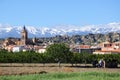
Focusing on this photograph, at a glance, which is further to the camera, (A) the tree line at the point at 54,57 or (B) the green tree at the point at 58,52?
(A) the tree line at the point at 54,57

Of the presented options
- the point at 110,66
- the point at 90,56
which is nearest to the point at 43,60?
the point at 90,56

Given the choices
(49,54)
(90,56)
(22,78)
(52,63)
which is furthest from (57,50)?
(22,78)

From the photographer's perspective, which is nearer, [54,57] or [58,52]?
[58,52]

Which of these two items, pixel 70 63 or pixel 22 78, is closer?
pixel 22 78

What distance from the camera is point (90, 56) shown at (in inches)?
3622

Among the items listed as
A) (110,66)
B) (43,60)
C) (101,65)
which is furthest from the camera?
(43,60)

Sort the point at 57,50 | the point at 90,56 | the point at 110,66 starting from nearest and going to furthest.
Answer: the point at 110,66, the point at 57,50, the point at 90,56

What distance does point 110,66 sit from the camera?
229ft

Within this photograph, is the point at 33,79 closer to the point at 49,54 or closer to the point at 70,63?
the point at 49,54

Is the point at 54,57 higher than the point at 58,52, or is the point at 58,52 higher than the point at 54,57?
the point at 58,52

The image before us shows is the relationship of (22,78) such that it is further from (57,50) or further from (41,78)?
(57,50)

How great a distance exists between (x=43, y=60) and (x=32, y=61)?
3.17 m

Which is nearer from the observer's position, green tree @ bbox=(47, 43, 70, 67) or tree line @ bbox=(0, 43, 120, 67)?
green tree @ bbox=(47, 43, 70, 67)

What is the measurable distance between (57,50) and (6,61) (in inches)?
502
